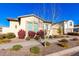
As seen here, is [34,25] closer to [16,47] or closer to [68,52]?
[16,47]

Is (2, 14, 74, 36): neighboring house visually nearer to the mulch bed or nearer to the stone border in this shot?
the mulch bed

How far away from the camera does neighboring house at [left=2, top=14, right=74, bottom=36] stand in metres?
8.55

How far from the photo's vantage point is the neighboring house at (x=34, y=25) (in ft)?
28.1

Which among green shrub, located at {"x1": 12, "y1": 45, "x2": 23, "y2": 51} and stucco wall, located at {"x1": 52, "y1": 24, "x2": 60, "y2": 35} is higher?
stucco wall, located at {"x1": 52, "y1": 24, "x2": 60, "y2": 35}

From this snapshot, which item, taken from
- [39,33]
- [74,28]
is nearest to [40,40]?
[39,33]

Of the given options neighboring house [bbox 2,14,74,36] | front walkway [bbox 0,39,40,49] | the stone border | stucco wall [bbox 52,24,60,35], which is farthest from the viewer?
stucco wall [bbox 52,24,60,35]

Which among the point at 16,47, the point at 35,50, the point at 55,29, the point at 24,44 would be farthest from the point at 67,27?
the point at 16,47

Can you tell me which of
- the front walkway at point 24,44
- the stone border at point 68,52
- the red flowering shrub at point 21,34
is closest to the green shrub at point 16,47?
the front walkway at point 24,44

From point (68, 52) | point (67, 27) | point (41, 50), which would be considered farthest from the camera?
point (67, 27)

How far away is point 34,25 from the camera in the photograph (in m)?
8.66

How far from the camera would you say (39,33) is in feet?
28.4

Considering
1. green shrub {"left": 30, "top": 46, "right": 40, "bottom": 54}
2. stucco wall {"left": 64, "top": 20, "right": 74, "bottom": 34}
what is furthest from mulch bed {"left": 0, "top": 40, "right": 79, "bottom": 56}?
stucco wall {"left": 64, "top": 20, "right": 74, "bottom": 34}

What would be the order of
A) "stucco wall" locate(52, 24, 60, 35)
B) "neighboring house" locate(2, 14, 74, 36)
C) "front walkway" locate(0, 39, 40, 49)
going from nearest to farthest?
1. "front walkway" locate(0, 39, 40, 49)
2. "neighboring house" locate(2, 14, 74, 36)
3. "stucco wall" locate(52, 24, 60, 35)

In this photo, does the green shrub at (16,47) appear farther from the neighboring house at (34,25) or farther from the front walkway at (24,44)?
the neighboring house at (34,25)
